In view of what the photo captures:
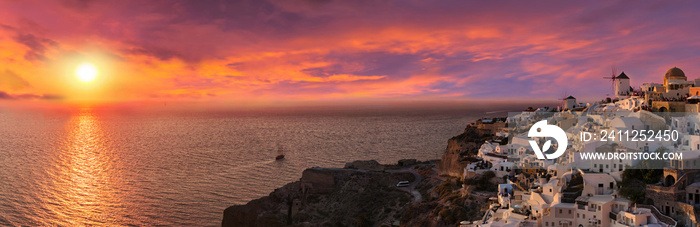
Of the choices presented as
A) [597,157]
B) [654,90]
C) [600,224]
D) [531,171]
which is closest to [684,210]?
[600,224]

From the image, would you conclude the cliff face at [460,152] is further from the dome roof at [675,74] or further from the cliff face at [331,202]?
the dome roof at [675,74]

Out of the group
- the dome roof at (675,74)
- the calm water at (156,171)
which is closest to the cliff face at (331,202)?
the calm water at (156,171)

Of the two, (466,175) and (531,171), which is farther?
(466,175)

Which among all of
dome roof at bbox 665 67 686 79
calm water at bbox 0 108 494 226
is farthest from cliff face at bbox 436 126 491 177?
dome roof at bbox 665 67 686 79

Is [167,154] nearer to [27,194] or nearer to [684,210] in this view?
[27,194]

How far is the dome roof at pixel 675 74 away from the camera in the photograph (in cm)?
4434

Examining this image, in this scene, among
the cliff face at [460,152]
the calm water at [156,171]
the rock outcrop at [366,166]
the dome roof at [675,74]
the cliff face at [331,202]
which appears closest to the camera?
the cliff face at [331,202]

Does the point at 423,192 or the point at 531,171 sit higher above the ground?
the point at 531,171

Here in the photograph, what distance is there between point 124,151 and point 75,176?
24694 mm

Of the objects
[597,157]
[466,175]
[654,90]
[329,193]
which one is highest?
[654,90]

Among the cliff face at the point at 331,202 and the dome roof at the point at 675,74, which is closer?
the cliff face at the point at 331,202

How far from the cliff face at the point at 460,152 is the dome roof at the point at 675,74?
1964cm

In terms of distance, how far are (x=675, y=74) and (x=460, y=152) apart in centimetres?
2356

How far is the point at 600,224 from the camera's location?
23969mm
